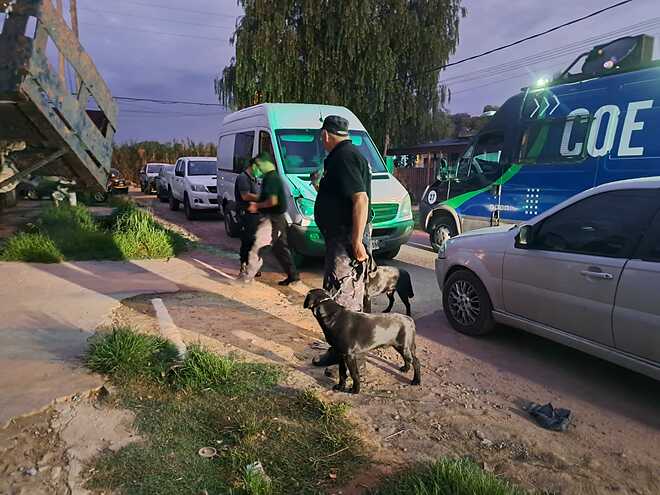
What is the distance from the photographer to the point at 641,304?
3.15m

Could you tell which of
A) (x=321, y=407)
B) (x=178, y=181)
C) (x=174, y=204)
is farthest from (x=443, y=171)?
(x=174, y=204)

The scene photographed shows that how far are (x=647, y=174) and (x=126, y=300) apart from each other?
266 inches

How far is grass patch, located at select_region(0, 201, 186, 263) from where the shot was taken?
7023 mm

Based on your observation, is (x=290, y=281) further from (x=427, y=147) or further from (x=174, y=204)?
(x=427, y=147)

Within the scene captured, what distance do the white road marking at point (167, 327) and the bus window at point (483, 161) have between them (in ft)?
19.4

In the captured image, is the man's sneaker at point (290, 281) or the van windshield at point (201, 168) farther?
the van windshield at point (201, 168)

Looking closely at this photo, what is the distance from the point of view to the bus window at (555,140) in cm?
696

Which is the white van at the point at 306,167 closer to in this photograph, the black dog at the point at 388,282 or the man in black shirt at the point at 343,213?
the black dog at the point at 388,282

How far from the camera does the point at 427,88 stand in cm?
2003

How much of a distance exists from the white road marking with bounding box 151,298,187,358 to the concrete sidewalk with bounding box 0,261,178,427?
49cm

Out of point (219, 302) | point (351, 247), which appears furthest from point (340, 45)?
point (351, 247)

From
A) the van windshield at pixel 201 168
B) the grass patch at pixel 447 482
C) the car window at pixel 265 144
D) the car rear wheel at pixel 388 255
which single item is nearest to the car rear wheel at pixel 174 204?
the van windshield at pixel 201 168

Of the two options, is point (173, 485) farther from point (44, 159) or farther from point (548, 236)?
point (548, 236)

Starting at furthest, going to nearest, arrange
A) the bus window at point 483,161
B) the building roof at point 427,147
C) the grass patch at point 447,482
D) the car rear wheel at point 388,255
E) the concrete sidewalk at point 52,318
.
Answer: the building roof at point 427,147 < the bus window at point 483,161 < the car rear wheel at point 388,255 < the concrete sidewalk at point 52,318 < the grass patch at point 447,482
